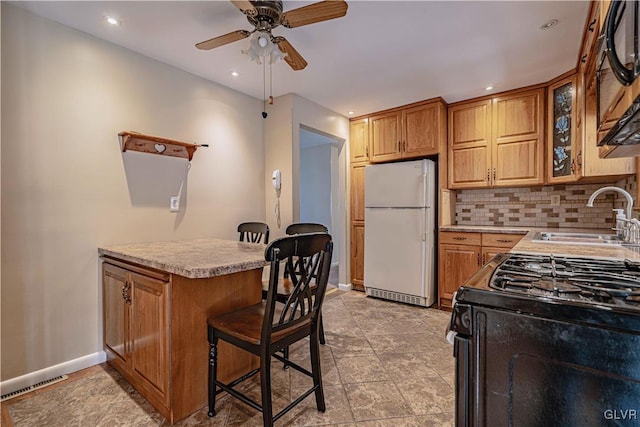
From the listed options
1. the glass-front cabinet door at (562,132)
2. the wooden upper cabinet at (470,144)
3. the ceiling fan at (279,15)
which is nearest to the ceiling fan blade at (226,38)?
the ceiling fan at (279,15)

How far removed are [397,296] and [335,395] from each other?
191 cm

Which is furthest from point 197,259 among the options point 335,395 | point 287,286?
point 335,395

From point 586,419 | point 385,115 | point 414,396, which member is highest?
point 385,115

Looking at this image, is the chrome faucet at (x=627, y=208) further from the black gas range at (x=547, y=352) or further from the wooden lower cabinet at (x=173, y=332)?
the wooden lower cabinet at (x=173, y=332)

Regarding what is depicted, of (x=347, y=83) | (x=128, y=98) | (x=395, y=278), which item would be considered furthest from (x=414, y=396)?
(x=128, y=98)

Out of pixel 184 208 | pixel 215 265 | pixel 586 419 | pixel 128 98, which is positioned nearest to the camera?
pixel 586 419

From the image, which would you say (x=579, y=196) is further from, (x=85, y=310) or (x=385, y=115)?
(x=85, y=310)

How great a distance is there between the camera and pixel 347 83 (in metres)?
2.96

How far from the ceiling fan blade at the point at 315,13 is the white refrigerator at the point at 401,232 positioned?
2099 millimetres

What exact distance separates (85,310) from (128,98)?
1602mm

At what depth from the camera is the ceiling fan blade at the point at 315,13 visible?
1532 mm

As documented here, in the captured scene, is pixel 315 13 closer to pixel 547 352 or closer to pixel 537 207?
pixel 547 352

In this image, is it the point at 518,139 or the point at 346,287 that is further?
the point at 346,287

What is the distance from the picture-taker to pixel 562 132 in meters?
2.85
